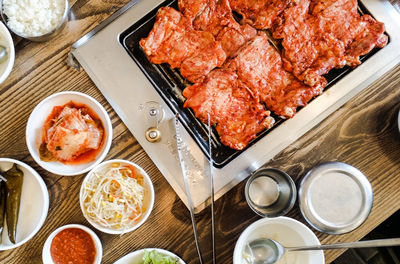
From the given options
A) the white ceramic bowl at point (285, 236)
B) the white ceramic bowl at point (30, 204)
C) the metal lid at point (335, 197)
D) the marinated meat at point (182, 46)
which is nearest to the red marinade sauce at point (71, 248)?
the white ceramic bowl at point (30, 204)

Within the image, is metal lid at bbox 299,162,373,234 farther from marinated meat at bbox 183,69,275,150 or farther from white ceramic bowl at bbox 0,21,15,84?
white ceramic bowl at bbox 0,21,15,84

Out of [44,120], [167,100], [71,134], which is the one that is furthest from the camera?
[167,100]

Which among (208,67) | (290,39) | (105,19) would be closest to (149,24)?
(105,19)

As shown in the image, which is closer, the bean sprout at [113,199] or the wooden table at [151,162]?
the bean sprout at [113,199]

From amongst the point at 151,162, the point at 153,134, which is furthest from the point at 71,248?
the point at 153,134

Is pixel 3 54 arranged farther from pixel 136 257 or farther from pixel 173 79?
pixel 136 257

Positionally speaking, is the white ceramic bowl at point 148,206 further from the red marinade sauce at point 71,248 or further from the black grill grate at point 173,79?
the black grill grate at point 173,79
